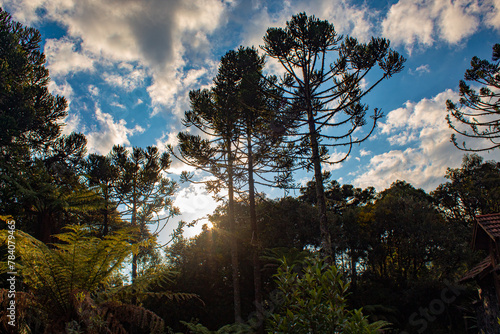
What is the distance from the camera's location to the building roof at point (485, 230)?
902cm

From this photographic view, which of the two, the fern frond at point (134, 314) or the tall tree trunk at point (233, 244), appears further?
the tall tree trunk at point (233, 244)

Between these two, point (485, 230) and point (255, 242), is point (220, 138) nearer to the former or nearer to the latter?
point (255, 242)

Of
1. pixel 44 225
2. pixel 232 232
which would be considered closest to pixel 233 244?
pixel 232 232

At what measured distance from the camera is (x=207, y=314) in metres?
13.4

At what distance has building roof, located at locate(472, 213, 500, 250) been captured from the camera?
9.02 meters

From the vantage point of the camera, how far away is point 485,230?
30.0 feet

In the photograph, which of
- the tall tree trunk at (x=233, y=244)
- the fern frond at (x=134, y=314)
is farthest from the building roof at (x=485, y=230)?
the fern frond at (x=134, y=314)

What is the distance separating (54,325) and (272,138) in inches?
343

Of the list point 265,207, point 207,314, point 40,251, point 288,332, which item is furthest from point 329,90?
point 207,314

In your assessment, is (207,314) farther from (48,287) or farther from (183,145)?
(48,287)

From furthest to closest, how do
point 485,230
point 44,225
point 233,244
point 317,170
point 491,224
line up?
point 233,244 → point 491,224 → point 485,230 → point 317,170 → point 44,225

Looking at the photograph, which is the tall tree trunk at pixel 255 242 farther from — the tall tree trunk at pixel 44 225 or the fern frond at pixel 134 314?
the tall tree trunk at pixel 44 225

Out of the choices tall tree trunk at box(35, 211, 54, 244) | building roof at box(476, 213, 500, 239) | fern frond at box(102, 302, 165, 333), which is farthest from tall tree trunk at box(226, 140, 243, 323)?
building roof at box(476, 213, 500, 239)

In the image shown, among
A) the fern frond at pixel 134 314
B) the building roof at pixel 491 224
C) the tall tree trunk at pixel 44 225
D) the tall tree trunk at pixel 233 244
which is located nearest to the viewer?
the fern frond at pixel 134 314
